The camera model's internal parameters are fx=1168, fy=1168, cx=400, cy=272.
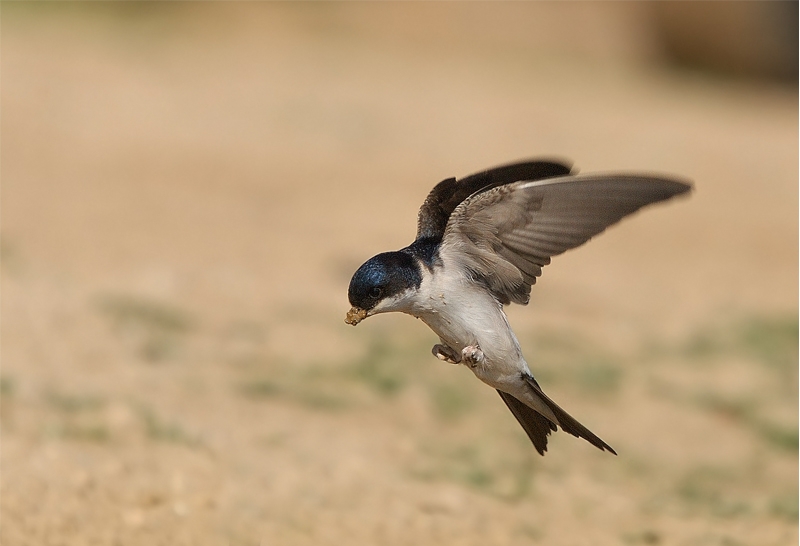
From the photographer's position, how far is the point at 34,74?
14.0 m

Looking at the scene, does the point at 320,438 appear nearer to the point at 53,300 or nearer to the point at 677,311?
the point at 53,300

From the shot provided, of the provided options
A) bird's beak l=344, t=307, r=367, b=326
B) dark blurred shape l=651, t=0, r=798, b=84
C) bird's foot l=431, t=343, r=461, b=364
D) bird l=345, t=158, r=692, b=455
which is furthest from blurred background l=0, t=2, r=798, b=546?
dark blurred shape l=651, t=0, r=798, b=84

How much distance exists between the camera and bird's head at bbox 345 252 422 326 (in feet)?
11.8

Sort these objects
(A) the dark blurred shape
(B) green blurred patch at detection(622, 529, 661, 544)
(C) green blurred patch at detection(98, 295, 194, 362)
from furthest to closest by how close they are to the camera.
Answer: (A) the dark blurred shape < (C) green blurred patch at detection(98, 295, 194, 362) < (B) green blurred patch at detection(622, 529, 661, 544)

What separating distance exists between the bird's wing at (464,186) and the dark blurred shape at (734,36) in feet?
58.8

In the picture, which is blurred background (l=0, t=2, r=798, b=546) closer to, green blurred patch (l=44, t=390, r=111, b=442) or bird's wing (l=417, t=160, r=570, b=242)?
green blurred patch (l=44, t=390, r=111, b=442)

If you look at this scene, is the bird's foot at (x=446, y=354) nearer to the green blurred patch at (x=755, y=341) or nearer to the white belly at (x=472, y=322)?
the white belly at (x=472, y=322)

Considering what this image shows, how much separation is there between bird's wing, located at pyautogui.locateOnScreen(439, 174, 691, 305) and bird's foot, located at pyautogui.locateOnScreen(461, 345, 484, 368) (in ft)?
0.86

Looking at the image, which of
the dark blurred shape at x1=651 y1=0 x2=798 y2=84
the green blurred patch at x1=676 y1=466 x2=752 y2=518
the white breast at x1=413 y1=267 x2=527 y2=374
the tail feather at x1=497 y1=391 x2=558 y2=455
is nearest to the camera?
the white breast at x1=413 y1=267 x2=527 y2=374

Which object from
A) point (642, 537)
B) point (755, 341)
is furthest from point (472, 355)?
point (755, 341)

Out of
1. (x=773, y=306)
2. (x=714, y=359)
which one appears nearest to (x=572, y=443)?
(x=714, y=359)

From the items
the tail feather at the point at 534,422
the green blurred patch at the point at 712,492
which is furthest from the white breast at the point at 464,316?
the green blurred patch at the point at 712,492

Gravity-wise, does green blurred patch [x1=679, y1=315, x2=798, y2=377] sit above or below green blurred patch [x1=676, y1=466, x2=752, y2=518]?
above

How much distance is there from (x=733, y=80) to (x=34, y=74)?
13265 millimetres
